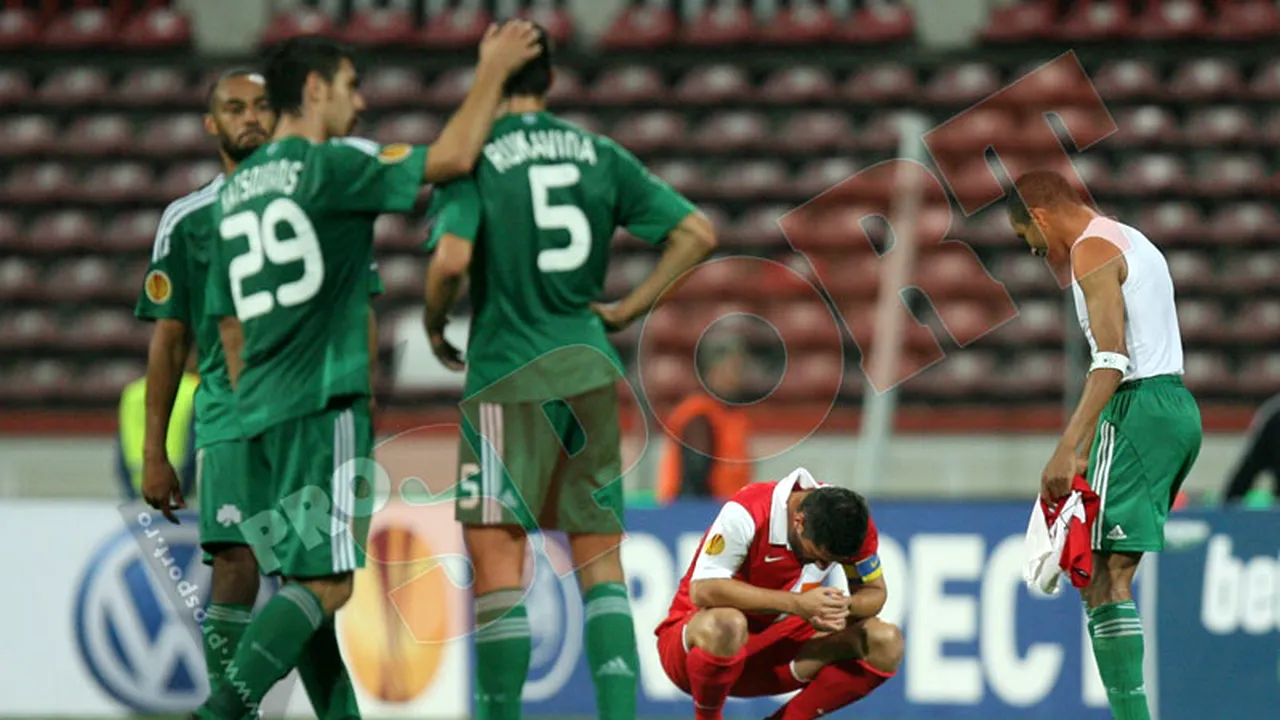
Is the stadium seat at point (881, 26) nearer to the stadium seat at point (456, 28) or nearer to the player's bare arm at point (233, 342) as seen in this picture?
the stadium seat at point (456, 28)

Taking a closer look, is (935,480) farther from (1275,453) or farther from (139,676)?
(139,676)

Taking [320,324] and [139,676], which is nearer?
[320,324]

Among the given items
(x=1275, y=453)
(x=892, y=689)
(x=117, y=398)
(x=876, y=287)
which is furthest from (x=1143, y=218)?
(x=117, y=398)

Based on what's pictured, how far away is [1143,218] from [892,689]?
6083mm

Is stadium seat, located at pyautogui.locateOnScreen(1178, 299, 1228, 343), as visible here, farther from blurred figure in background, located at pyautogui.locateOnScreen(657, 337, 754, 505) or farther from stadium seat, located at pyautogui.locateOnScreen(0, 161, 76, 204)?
stadium seat, located at pyautogui.locateOnScreen(0, 161, 76, 204)

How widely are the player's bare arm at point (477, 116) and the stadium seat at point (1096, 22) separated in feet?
32.0

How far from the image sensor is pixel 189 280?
534 cm

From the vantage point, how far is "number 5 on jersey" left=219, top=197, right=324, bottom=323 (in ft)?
15.7

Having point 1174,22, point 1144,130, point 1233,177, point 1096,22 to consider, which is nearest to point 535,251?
point 1144,130

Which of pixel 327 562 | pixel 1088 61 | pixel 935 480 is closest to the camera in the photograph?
pixel 327 562

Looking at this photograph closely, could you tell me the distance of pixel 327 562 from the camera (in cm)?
478

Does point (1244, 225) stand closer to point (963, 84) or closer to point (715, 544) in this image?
point (963, 84)

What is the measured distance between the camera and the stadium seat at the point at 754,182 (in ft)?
44.4

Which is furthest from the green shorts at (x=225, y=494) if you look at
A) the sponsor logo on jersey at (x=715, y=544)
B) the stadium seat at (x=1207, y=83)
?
the stadium seat at (x=1207, y=83)
